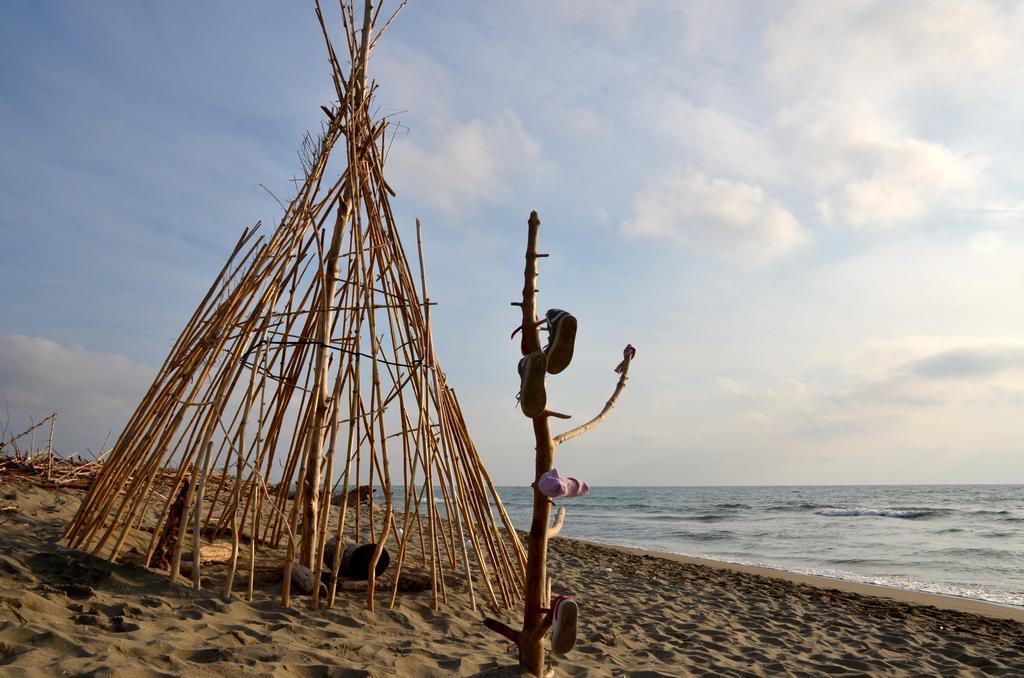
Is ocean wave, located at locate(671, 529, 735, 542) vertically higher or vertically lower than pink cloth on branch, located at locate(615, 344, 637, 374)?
lower

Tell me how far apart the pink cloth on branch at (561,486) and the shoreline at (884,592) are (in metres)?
4.80

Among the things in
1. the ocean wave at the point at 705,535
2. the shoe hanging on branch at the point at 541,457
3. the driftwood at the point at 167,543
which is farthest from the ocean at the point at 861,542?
the shoe hanging on branch at the point at 541,457

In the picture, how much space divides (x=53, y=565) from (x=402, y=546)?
4.66 feet

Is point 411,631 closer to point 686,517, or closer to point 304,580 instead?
point 304,580

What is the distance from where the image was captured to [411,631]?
8.23 feet

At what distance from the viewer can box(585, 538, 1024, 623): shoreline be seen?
191 inches

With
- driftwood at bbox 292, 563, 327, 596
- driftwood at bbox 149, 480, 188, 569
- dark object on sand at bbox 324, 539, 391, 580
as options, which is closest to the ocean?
dark object on sand at bbox 324, 539, 391, 580

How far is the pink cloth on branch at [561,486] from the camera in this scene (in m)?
1.38

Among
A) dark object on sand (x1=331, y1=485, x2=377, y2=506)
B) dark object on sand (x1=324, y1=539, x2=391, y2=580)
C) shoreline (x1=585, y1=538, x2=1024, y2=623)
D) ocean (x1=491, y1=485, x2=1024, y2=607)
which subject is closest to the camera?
dark object on sand (x1=324, y1=539, x2=391, y2=580)

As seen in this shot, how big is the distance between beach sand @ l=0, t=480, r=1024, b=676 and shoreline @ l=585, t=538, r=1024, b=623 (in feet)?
0.32

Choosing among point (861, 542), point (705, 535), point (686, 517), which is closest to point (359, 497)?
point (705, 535)

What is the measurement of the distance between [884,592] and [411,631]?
484cm

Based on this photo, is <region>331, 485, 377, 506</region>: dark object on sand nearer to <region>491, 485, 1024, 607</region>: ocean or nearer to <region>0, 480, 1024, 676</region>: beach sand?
<region>0, 480, 1024, 676</region>: beach sand

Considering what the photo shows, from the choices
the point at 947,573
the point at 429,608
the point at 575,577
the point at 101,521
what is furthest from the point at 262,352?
the point at 947,573
